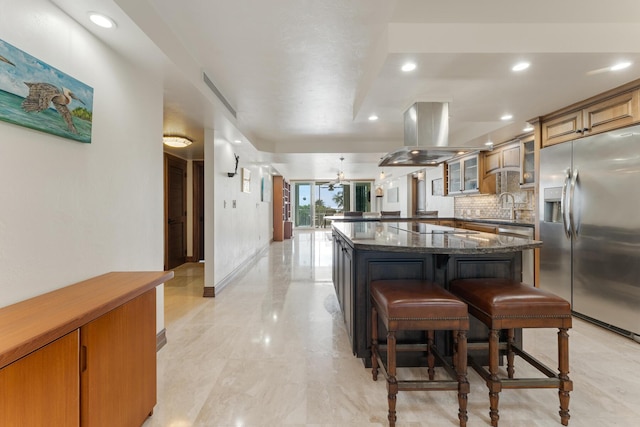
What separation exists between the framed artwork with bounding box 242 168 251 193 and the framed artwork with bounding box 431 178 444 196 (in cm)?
448

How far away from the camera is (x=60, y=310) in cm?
110

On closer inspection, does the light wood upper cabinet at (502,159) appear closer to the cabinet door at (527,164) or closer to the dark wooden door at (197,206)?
the cabinet door at (527,164)

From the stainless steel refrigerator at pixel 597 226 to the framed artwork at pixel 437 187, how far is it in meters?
3.64

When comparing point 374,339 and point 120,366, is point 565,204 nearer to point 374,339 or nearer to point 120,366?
point 374,339

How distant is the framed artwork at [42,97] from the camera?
1160 millimetres

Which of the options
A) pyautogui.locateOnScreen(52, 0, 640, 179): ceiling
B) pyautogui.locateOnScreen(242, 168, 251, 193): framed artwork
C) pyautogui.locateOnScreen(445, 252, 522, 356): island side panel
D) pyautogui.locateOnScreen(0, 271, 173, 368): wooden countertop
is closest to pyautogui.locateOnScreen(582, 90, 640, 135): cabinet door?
pyautogui.locateOnScreen(52, 0, 640, 179): ceiling

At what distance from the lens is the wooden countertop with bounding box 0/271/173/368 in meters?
0.84

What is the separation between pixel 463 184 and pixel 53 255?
603 centimetres

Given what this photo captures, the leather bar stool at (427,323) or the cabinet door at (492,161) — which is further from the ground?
the cabinet door at (492,161)

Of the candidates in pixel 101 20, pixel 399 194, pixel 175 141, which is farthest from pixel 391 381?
pixel 399 194

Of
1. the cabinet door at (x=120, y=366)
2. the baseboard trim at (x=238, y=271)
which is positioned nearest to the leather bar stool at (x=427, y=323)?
the cabinet door at (x=120, y=366)

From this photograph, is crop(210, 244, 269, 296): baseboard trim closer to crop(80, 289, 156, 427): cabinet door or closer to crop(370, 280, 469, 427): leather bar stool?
crop(80, 289, 156, 427): cabinet door

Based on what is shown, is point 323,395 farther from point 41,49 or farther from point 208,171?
point 208,171

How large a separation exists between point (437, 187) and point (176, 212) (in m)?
6.03
